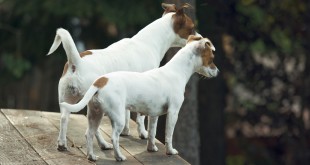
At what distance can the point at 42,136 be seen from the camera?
8391 mm

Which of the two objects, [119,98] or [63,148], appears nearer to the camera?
[119,98]

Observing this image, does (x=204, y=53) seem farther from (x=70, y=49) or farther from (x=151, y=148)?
(x=70, y=49)

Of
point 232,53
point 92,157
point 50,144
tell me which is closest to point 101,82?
point 92,157

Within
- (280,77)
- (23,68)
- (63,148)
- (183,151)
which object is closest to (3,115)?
(63,148)

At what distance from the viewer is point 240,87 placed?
14164 mm

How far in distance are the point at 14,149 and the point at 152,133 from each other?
1154 millimetres

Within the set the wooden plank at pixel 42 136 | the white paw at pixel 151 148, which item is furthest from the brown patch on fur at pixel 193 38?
the wooden plank at pixel 42 136

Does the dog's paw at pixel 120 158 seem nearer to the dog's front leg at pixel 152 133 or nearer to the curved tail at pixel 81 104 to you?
the dog's front leg at pixel 152 133

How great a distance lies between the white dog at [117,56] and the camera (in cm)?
749

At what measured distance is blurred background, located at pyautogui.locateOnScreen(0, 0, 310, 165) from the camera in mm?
12773

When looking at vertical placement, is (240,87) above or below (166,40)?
below

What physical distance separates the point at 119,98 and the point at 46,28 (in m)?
7.01

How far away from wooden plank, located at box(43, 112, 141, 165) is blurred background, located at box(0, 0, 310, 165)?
3.21m

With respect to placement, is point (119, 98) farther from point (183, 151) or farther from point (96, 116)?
point (183, 151)
